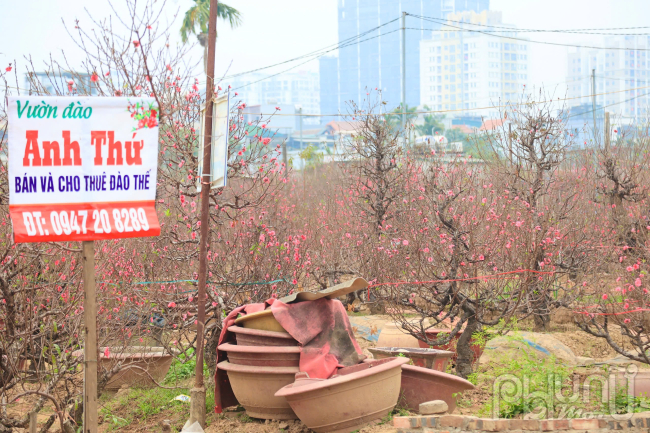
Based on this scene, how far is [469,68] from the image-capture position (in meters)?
125

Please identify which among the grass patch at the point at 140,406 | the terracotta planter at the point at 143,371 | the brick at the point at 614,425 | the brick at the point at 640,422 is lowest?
the grass patch at the point at 140,406

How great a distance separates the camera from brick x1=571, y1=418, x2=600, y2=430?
5000mm

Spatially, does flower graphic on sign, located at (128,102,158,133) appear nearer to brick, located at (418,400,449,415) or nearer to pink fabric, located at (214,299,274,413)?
pink fabric, located at (214,299,274,413)

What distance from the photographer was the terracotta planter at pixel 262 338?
19.5 feet

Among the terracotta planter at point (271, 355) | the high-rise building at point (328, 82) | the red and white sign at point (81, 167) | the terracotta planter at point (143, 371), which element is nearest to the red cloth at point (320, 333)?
the terracotta planter at point (271, 355)

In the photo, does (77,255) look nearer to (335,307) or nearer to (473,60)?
(335,307)

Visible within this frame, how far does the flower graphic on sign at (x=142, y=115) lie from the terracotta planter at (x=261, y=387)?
7.93ft

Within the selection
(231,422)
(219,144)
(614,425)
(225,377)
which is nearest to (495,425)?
(614,425)

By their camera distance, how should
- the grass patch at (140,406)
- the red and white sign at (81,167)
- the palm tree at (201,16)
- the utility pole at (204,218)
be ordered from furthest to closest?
the palm tree at (201,16), the grass patch at (140,406), the utility pole at (204,218), the red and white sign at (81,167)

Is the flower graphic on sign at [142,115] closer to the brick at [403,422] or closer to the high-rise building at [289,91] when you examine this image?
the brick at [403,422]

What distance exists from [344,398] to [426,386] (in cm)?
109

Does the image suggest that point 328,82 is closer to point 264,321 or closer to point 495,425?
point 264,321

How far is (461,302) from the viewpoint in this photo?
758 cm

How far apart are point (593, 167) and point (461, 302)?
30.5 ft
